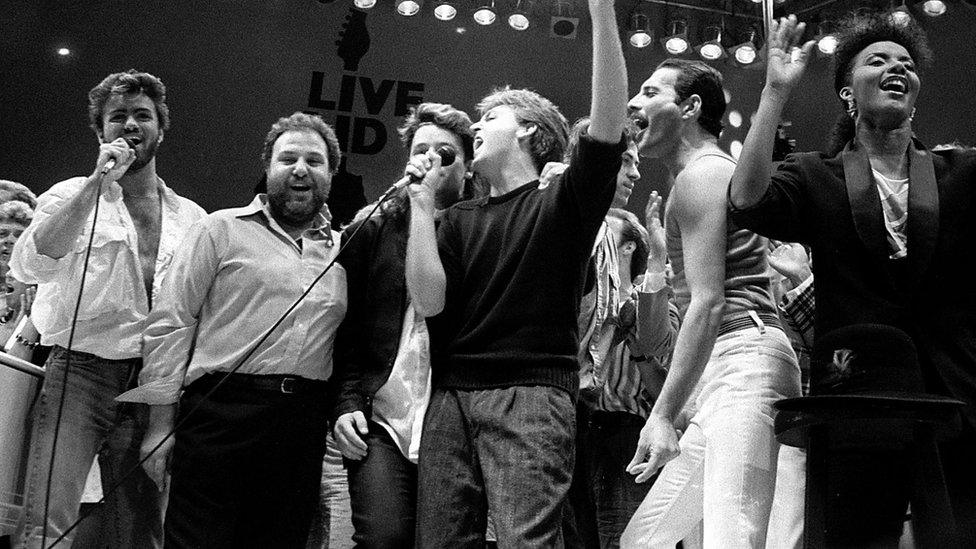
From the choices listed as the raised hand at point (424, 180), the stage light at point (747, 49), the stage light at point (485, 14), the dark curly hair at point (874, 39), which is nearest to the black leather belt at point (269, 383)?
the raised hand at point (424, 180)

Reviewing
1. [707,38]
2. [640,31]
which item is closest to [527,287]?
[640,31]

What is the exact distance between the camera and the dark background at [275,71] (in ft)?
21.6

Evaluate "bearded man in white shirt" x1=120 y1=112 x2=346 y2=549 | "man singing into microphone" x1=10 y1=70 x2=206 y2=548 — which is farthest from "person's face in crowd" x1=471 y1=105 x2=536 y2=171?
"man singing into microphone" x1=10 y1=70 x2=206 y2=548

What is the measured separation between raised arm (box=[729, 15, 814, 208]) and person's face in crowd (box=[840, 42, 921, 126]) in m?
0.23

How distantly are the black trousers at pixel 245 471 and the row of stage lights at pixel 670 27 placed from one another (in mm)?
4783

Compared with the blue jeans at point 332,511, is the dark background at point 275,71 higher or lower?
higher

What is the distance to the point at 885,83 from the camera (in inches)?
93.3

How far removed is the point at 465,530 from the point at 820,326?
0.84 metres

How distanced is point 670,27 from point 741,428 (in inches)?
218

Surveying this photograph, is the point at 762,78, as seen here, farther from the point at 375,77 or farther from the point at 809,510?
the point at 809,510

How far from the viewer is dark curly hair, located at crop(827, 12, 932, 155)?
246 cm

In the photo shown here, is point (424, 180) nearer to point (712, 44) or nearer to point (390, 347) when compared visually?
point (390, 347)

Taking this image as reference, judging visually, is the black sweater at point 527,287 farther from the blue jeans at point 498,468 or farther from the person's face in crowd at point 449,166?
the person's face in crowd at point 449,166

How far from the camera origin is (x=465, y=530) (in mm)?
2131
